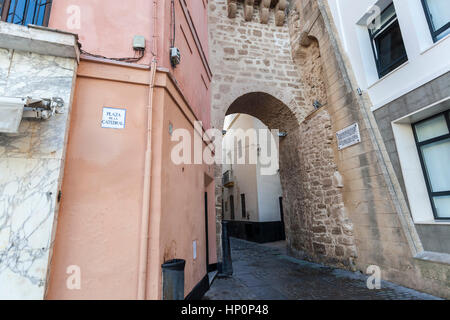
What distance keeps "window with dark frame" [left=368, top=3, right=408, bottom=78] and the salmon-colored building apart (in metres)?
4.04

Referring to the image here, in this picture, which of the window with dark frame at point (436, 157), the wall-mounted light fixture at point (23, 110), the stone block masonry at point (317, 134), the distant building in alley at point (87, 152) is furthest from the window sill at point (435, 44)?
the wall-mounted light fixture at point (23, 110)

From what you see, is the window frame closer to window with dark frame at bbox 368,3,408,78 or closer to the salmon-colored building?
window with dark frame at bbox 368,3,408,78

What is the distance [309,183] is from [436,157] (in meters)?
3.04

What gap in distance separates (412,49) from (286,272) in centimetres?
493

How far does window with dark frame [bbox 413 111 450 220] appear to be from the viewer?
12.2ft

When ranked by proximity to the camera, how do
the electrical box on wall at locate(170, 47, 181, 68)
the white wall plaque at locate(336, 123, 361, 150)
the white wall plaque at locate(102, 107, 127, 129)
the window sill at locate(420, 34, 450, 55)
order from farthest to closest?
the white wall plaque at locate(336, 123, 361, 150) → the window sill at locate(420, 34, 450, 55) → the electrical box on wall at locate(170, 47, 181, 68) → the white wall plaque at locate(102, 107, 127, 129)

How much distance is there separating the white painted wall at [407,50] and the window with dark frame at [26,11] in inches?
212

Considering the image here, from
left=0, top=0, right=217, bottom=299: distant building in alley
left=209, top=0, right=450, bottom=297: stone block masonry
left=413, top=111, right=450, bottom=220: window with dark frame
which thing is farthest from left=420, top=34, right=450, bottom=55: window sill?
left=0, top=0, right=217, bottom=299: distant building in alley

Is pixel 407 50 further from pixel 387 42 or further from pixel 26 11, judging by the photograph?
pixel 26 11

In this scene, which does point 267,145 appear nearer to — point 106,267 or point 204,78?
point 204,78

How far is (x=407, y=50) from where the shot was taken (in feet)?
13.4

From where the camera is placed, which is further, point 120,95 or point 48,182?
point 120,95

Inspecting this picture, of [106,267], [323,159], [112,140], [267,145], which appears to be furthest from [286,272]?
[267,145]
